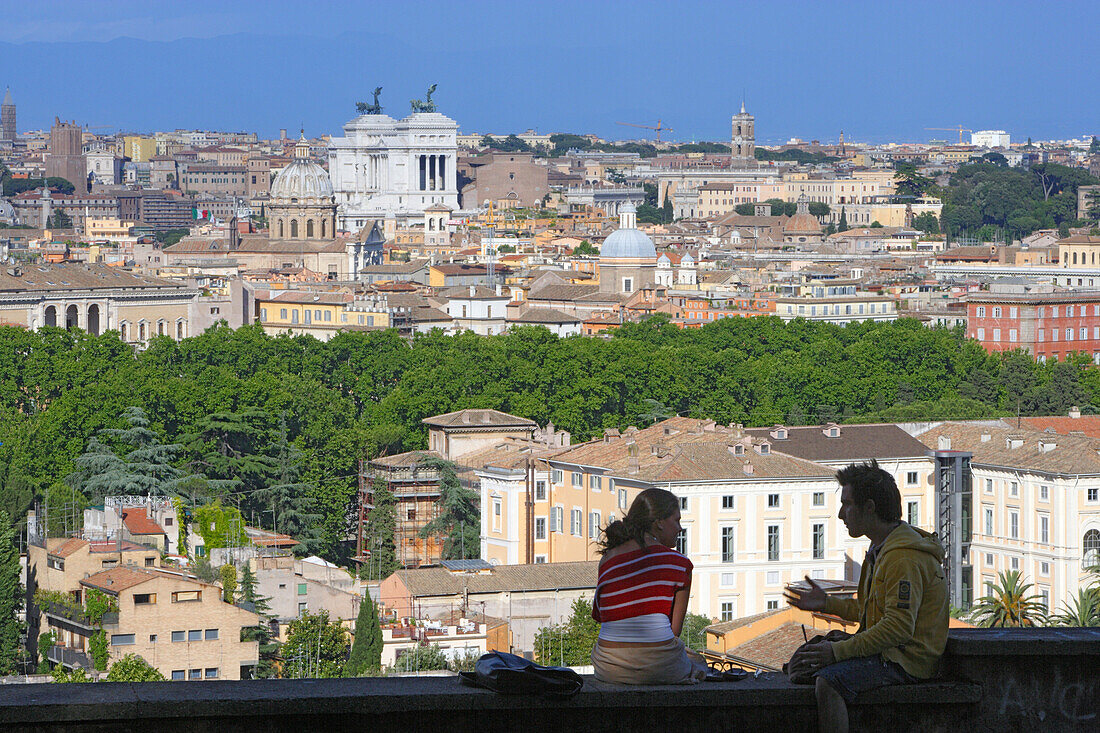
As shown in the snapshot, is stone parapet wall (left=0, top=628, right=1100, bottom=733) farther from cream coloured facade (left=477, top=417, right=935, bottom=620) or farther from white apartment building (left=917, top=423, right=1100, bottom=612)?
white apartment building (left=917, top=423, right=1100, bottom=612)

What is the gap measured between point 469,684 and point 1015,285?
2748 inches

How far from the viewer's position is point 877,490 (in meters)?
5.75

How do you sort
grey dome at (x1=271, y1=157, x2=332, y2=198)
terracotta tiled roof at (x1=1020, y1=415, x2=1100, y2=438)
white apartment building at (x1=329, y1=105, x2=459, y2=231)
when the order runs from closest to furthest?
terracotta tiled roof at (x1=1020, y1=415, x2=1100, y2=438) < grey dome at (x1=271, y1=157, x2=332, y2=198) < white apartment building at (x1=329, y1=105, x2=459, y2=231)

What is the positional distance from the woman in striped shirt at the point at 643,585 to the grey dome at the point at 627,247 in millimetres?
77131

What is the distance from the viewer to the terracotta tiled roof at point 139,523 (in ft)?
105

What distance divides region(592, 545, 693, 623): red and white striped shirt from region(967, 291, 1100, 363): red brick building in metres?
62.1

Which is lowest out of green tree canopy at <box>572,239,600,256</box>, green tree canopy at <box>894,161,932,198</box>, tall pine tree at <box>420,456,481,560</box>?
tall pine tree at <box>420,456,481,560</box>

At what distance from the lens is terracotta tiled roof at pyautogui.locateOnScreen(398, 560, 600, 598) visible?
28000mm

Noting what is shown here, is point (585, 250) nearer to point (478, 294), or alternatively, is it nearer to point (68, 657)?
point (478, 294)

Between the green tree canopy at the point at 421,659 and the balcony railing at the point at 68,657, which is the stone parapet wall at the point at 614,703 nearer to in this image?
the green tree canopy at the point at 421,659

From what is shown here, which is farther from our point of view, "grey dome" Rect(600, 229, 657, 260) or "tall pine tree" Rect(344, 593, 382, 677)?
"grey dome" Rect(600, 229, 657, 260)

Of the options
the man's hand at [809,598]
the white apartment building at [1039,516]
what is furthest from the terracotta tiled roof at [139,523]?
the man's hand at [809,598]

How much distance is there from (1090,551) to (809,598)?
85.8ft

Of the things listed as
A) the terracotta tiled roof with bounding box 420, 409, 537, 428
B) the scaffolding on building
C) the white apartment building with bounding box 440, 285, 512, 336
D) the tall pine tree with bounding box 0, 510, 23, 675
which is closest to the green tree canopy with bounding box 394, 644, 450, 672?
the tall pine tree with bounding box 0, 510, 23, 675
